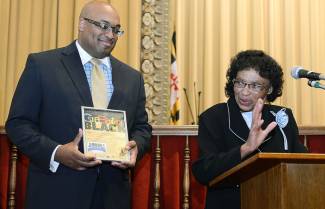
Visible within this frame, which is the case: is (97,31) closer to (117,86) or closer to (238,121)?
(117,86)

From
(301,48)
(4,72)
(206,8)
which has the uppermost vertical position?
(206,8)

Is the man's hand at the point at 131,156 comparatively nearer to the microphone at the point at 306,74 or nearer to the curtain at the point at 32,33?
the microphone at the point at 306,74

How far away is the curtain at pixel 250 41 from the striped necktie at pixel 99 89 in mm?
2960

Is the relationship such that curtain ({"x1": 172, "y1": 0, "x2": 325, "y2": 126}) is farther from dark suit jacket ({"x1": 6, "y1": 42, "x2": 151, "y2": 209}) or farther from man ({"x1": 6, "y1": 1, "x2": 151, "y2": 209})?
dark suit jacket ({"x1": 6, "y1": 42, "x2": 151, "y2": 209})

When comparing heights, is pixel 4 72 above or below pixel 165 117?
above

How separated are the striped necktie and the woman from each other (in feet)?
1.69

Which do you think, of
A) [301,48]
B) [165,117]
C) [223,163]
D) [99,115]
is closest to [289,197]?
[223,163]

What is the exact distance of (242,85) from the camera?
2.84m

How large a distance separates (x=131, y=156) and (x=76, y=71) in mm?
550

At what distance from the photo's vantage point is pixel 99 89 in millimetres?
2801

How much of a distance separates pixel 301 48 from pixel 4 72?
3.17 meters

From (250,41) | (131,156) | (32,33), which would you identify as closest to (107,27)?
(131,156)

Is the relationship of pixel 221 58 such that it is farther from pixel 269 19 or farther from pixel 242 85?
pixel 242 85

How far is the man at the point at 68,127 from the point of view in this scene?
2.59m
